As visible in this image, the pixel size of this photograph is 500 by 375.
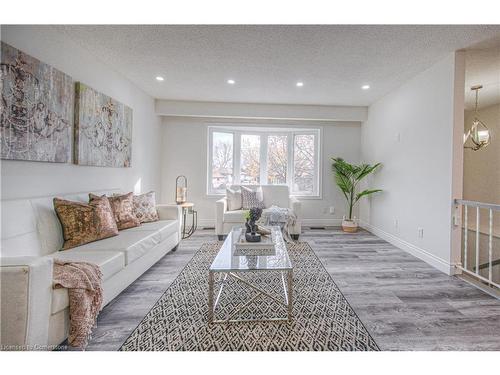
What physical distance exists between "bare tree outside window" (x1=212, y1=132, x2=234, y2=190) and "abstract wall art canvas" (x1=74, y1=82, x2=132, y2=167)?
189cm

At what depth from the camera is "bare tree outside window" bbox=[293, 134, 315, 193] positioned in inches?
211

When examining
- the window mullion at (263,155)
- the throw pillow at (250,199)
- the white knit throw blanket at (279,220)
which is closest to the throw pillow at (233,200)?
the throw pillow at (250,199)

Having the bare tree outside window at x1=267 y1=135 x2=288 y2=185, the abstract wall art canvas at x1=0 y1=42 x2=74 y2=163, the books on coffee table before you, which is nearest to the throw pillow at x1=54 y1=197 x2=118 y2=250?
the abstract wall art canvas at x1=0 y1=42 x2=74 y2=163

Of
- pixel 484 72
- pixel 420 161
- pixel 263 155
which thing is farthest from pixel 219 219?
pixel 484 72

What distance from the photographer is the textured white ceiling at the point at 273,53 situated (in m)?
2.34

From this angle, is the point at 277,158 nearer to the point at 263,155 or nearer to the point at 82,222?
the point at 263,155

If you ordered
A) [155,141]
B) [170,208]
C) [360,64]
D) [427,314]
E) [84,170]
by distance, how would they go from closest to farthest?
[427,314] → [84,170] → [360,64] → [170,208] → [155,141]

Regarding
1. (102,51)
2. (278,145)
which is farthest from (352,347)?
(278,145)

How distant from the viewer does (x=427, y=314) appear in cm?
192

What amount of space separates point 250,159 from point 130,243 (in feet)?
11.5

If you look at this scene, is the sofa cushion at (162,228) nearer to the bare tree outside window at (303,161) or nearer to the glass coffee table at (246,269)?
the glass coffee table at (246,269)
